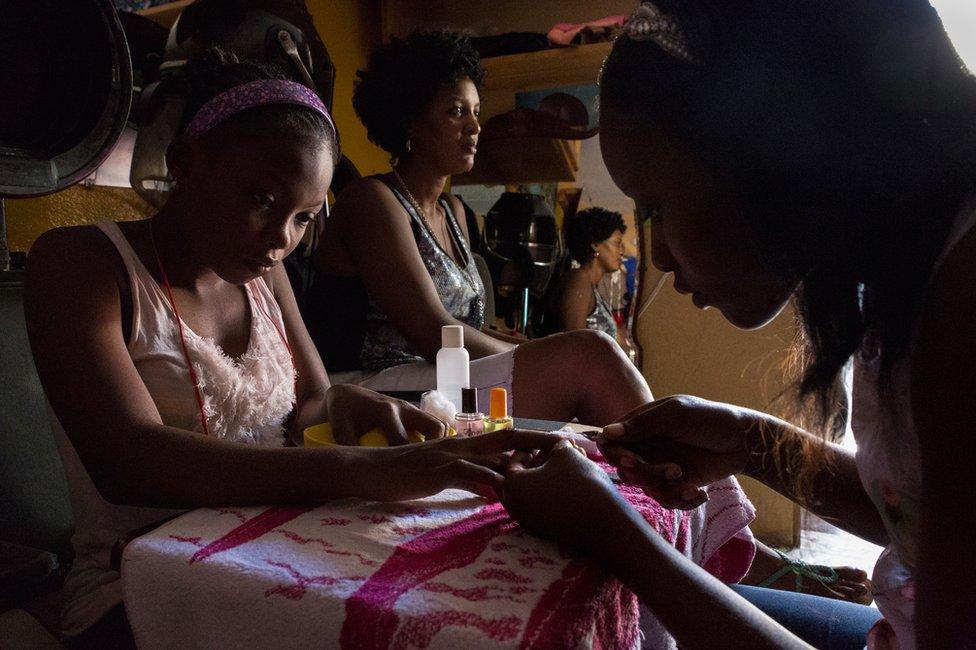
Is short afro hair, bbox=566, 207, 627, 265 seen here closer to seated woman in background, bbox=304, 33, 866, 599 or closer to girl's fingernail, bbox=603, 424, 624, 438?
seated woman in background, bbox=304, 33, 866, 599

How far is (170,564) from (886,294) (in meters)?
0.71

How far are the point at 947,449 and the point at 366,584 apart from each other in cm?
46

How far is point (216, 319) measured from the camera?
3.95 ft

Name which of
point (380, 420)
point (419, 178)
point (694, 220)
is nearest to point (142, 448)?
point (380, 420)

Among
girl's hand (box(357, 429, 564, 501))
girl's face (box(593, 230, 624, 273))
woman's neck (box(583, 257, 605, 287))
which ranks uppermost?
girl's face (box(593, 230, 624, 273))

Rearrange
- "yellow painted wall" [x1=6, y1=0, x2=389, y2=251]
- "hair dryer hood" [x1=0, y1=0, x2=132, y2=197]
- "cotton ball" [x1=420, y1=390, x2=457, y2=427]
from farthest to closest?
1. "yellow painted wall" [x1=6, y1=0, x2=389, y2=251]
2. "hair dryer hood" [x1=0, y1=0, x2=132, y2=197]
3. "cotton ball" [x1=420, y1=390, x2=457, y2=427]

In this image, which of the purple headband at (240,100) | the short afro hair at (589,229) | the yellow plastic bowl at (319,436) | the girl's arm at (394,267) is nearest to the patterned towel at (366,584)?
the yellow plastic bowl at (319,436)

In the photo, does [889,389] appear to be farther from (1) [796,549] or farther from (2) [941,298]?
(1) [796,549]

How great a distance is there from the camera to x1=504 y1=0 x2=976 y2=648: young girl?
0.53 m

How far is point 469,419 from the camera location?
113 cm

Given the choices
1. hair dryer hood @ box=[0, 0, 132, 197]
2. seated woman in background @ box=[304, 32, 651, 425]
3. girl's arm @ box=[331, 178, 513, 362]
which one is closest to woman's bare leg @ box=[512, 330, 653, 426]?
seated woman in background @ box=[304, 32, 651, 425]

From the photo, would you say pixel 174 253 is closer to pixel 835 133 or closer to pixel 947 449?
pixel 835 133

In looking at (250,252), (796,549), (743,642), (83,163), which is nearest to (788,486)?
(743,642)

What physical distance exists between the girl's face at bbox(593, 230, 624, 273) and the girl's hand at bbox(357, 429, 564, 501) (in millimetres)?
2121
